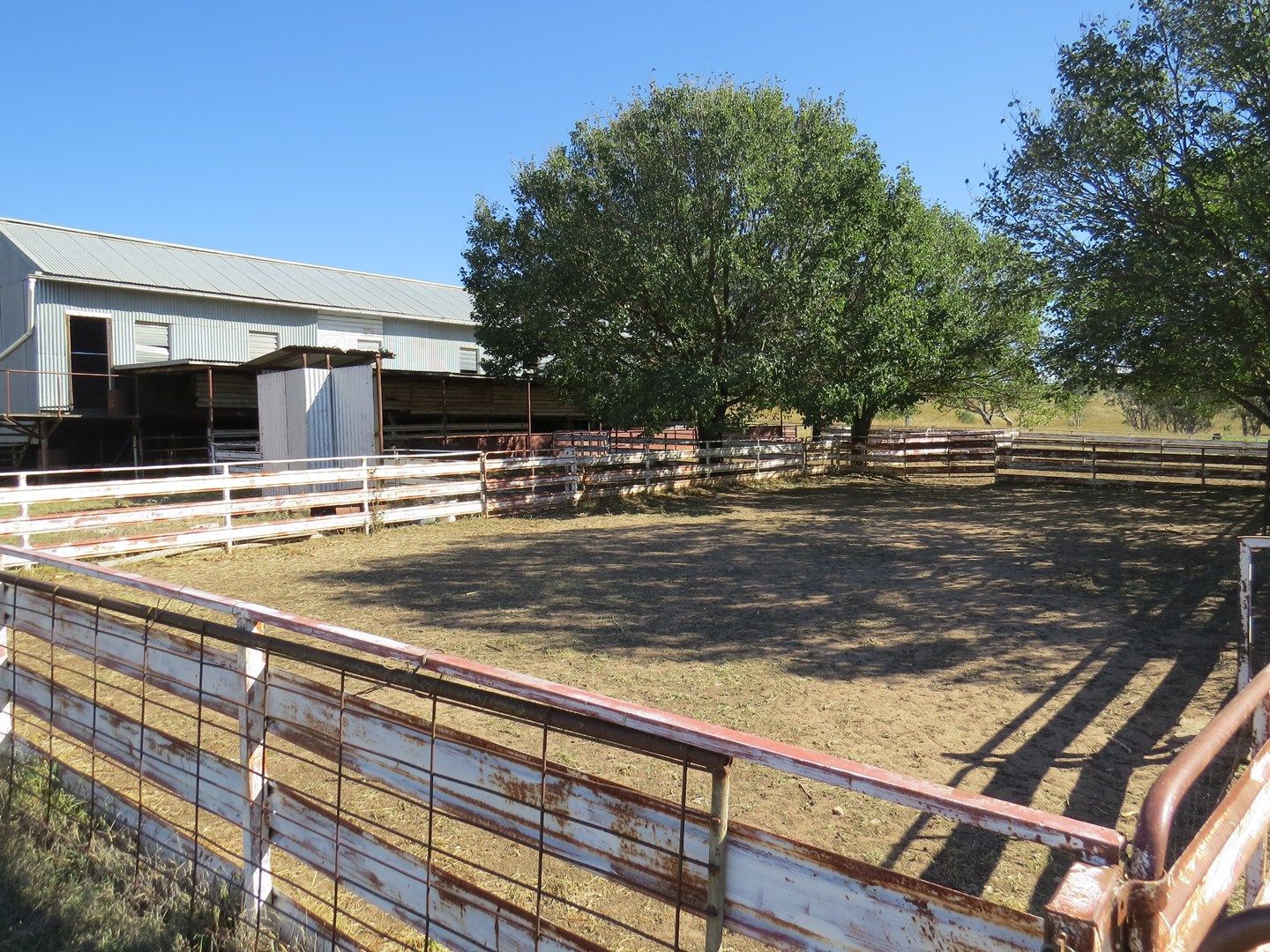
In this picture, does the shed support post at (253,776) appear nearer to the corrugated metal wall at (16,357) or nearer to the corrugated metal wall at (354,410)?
the corrugated metal wall at (354,410)

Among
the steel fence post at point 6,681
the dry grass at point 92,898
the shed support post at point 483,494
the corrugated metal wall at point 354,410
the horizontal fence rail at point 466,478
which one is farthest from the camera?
the corrugated metal wall at point 354,410

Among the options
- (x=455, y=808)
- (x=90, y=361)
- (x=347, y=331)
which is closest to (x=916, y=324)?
(x=347, y=331)

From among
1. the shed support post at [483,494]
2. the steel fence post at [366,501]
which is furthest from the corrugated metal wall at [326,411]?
the steel fence post at [366,501]

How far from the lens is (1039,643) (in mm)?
7227

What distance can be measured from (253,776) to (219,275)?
2841cm

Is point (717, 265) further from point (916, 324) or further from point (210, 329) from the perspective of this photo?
point (210, 329)

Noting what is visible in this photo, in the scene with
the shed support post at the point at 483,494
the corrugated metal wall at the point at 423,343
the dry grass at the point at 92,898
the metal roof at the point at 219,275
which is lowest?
the dry grass at the point at 92,898

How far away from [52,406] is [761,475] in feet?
63.3

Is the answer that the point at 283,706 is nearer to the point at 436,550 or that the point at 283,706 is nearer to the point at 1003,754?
the point at 1003,754

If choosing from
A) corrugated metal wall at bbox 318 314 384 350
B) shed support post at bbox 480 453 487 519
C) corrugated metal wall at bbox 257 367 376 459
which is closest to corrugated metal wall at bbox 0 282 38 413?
corrugated metal wall at bbox 318 314 384 350

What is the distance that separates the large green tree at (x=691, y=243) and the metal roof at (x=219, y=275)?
11.3 metres

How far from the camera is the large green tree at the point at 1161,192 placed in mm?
11320

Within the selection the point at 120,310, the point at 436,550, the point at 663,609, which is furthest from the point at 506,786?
the point at 120,310

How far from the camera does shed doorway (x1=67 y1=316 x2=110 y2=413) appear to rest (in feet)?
76.1
